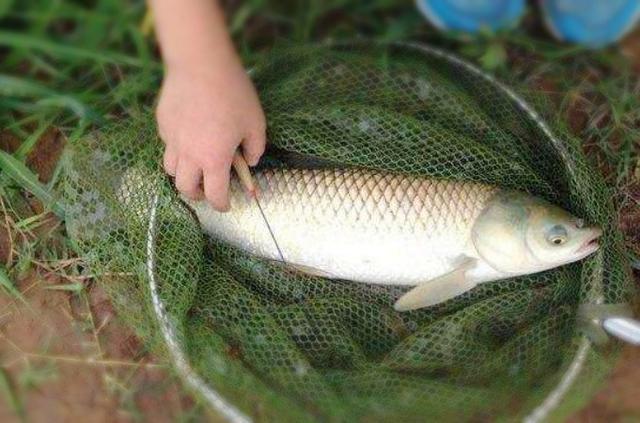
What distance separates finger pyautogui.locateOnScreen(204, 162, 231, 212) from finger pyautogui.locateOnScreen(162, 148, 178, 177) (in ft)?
0.22

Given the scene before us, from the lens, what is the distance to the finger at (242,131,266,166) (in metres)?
1.32

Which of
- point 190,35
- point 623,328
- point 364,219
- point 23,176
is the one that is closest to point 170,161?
point 190,35

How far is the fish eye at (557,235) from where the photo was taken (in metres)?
1.37

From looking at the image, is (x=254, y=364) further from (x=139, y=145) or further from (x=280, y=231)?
(x=139, y=145)

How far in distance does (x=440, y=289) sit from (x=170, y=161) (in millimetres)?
512

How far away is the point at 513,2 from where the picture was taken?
1916 millimetres

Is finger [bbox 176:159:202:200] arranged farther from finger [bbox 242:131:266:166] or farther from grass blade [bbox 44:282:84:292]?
grass blade [bbox 44:282:84:292]

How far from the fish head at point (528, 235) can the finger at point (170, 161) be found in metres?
0.53

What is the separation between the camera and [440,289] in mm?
1405

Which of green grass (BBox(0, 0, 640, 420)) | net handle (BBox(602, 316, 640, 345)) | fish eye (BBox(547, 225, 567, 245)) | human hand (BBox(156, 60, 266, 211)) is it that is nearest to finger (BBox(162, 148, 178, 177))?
human hand (BBox(156, 60, 266, 211))

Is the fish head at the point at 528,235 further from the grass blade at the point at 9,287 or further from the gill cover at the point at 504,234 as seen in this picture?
the grass blade at the point at 9,287

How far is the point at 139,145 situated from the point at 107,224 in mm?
158

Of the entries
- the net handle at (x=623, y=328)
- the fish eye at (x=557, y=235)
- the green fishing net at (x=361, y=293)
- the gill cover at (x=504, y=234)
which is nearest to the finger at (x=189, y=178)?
the green fishing net at (x=361, y=293)

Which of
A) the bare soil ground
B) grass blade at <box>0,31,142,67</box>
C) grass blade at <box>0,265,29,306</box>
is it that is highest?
grass blade at <box>0,31,142,67</box>
